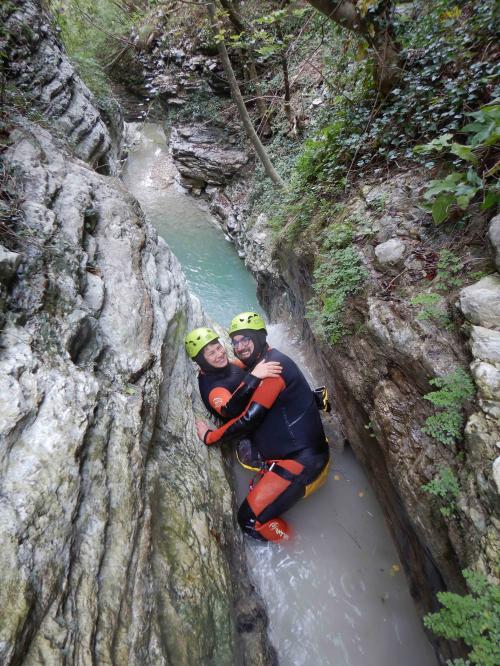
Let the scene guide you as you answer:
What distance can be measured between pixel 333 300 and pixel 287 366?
0.98m

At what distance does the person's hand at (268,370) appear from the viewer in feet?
12.8

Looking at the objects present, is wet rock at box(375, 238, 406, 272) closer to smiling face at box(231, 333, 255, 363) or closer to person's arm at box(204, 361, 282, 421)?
person's arm at box(204, 361, 282, 421)

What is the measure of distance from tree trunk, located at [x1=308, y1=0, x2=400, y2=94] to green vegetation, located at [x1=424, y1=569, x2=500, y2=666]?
17.5 feet

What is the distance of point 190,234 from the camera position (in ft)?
43.3

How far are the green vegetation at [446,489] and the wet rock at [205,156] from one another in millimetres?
12601

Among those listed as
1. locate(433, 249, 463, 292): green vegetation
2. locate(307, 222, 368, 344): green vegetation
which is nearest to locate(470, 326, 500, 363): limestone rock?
locate(433, 249, 463, 292): green vegetation

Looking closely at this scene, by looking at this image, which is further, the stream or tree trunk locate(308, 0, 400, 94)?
tree trunk locate(308, 0, 400, 94)

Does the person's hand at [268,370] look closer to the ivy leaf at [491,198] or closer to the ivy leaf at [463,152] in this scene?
the ivy leaf at [491,198]

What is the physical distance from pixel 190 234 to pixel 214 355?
9.70 meters

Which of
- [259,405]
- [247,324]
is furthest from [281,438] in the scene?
[247,324]

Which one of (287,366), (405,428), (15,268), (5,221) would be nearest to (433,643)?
(405,428)

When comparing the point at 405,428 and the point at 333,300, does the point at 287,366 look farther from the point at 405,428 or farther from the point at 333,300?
the point at 405,428

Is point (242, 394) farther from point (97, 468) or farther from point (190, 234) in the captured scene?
point (190, 234)

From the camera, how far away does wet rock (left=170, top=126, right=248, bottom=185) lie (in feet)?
42.8
